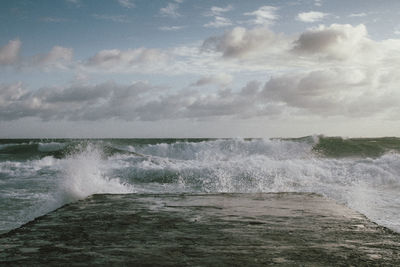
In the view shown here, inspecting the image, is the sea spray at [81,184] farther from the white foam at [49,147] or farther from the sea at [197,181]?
the white foam at [49,147]

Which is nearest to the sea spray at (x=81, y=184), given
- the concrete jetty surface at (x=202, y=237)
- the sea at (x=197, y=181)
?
the sea at (x=197, y=181)

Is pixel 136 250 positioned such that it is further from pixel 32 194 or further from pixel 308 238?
pixel 32 194

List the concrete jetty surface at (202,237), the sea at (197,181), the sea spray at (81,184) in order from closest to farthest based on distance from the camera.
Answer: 1. the concrete jetty surface at (202,237)
2. the sea spray at (81,184)
3. the sea at (197,181)

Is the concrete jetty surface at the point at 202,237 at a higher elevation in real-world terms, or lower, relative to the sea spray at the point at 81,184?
higher

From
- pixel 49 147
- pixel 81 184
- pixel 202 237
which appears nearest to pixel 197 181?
pixel 81 184

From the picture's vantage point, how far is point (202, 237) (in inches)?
110

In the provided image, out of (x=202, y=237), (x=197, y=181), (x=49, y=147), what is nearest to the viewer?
(x=202, y=237)

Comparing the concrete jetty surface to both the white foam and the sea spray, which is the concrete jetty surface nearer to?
the sea spray

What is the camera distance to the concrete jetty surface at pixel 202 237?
2213 millimetres

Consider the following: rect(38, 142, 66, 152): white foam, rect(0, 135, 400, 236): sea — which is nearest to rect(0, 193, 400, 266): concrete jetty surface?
rect(0, 135, 400, 236): sea

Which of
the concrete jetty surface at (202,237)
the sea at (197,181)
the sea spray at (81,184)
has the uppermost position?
the concrete jetty surface at (202,237)

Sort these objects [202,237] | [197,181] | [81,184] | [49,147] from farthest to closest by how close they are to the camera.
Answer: [49,147] < [197,181] < [81,184] < [202,237]

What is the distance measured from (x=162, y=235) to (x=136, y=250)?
0.47 meters

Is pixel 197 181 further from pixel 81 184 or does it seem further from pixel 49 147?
pixel 49 147
